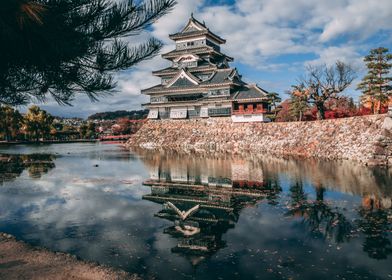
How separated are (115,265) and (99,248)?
1233 mm

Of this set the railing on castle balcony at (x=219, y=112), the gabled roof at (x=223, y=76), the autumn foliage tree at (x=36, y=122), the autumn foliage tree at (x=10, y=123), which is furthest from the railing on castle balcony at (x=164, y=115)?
the autumn foliage tree at (x=36, y=122)

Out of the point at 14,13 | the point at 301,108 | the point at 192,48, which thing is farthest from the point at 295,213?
the point at 192,48

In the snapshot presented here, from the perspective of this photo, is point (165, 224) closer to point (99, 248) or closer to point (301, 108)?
point (99, 248)

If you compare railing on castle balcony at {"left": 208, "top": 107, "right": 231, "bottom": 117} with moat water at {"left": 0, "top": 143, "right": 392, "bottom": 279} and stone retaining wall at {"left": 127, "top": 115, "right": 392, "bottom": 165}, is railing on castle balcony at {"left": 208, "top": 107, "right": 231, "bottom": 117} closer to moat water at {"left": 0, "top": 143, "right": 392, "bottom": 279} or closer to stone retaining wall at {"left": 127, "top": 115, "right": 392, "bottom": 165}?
stone retaining wall at {"left": 127, "top": 115, "right": 392, "bottom": 165}

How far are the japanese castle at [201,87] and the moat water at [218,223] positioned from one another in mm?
24004

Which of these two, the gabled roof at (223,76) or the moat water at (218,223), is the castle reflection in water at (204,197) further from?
the gabled roof at (223,76)

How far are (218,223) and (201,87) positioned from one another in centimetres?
3598

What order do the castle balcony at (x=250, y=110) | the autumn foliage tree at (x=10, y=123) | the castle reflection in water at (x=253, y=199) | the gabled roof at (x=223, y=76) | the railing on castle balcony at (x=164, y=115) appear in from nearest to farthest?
the castle reflection in water at (x=253, y=199) → the castle balcony at (x=250, y=110) → the gabled roof at (x=223, y=76) → the railing on castle balcony at (x=164, y=115) → the autumn foliage tree at (x=10, y=123)

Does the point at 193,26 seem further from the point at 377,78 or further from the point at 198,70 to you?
the point at 377,78

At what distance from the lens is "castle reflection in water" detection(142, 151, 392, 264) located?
8.77m

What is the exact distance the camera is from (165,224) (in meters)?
10.1

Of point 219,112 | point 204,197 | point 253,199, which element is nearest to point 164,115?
point 219,112

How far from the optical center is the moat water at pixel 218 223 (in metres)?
7.08

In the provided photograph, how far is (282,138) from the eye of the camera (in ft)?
119
